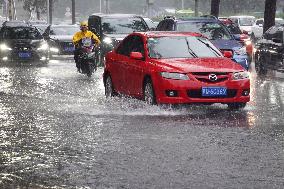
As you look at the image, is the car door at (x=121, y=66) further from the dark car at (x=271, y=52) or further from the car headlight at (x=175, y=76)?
the dark car at (x=271, y=52)

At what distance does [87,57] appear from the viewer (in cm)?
2380

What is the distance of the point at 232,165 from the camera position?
8.48 meters

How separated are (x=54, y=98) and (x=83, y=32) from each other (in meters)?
7.58

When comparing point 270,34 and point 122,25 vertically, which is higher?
point 270,34

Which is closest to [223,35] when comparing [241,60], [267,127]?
[241,60]

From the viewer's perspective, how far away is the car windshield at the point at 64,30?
36.9 metres

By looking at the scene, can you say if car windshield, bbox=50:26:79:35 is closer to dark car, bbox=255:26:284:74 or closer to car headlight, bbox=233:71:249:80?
dark car, bbox=255:26:284:74

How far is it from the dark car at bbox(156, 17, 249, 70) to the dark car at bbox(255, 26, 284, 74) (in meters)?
0.78

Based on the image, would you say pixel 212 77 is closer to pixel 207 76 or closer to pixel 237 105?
pixel 207 76

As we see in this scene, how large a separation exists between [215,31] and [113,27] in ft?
22.0

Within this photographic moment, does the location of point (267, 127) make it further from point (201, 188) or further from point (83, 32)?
point (83, 32)

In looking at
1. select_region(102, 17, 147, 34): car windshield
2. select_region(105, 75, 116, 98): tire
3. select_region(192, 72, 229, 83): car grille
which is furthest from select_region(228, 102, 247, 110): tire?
select_region(102, 17, 147, 34): car windshield

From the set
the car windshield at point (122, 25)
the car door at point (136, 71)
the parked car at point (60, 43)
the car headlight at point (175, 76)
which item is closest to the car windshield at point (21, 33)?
the car windshield at point (122, 25)

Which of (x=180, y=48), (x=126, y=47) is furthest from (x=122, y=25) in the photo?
(x=180, y=48)
